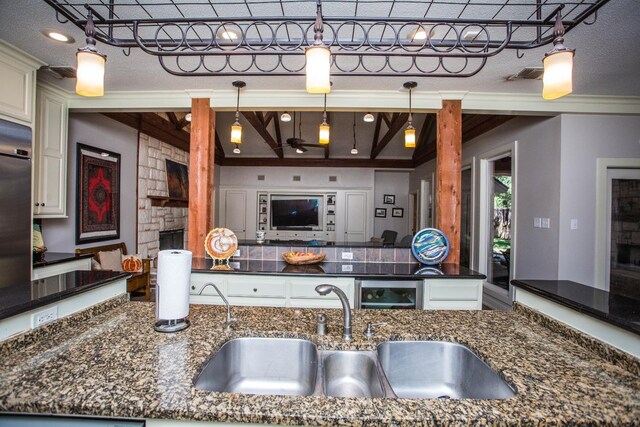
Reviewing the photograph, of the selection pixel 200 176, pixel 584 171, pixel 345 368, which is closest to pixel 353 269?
pixel 345 368

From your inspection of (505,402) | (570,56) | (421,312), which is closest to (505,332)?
(421,312)

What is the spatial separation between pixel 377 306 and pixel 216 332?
1622 mm

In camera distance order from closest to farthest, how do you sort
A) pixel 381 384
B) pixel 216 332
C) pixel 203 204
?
pixel 381 384 < pixel 216 332 < pixel 203 204

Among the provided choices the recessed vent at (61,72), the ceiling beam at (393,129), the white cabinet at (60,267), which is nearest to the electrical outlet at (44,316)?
the white cabinet at (60,267)

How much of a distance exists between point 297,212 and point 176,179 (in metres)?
2.97

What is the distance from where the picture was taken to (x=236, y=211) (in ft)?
25.8

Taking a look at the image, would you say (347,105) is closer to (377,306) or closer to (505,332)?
(377,306)

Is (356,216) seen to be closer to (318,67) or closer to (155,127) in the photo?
(155,127)

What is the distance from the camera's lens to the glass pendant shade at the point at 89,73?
126cm

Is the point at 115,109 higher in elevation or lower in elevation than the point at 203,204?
higher

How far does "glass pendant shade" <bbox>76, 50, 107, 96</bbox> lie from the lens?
1261 millimetres

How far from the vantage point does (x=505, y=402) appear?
86cm

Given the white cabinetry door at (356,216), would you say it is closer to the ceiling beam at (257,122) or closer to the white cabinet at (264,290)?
the ceiling beam at (257,122)

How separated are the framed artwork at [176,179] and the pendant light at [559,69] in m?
5.46
